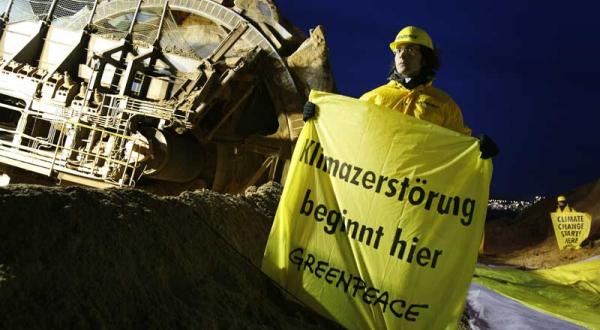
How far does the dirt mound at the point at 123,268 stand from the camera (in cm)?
205

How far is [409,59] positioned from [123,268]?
231cm

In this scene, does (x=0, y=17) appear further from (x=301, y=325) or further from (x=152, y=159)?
(x=301, y=325)

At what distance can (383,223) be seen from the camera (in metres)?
3.22

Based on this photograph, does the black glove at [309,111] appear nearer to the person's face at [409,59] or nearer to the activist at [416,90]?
the activist at [416,90]

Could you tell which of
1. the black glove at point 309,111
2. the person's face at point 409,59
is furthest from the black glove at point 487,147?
the black glove at point 309,111

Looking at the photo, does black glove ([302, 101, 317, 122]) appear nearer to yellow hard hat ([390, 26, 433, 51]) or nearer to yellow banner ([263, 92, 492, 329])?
yellow banner ([263, 92, 492, 329])

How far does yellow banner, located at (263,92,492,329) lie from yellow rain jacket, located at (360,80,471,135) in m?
0.27

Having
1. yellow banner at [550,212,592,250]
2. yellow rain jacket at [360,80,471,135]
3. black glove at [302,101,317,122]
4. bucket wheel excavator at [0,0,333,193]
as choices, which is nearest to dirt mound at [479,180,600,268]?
yellow banner at [550,212,592,250]

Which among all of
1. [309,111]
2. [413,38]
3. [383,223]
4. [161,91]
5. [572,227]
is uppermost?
[413,38]

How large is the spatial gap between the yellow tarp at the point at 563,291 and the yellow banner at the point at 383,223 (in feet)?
8.35

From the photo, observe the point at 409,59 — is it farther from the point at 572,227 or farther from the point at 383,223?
the point at 572,227

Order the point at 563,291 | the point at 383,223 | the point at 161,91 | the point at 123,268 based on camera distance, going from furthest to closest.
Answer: the point at 161,91 < the point at 563,291 < the point at 383,223 < the point at 123,268

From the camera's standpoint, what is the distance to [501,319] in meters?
4.71

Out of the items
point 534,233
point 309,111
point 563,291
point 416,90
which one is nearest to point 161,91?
point 563,291
